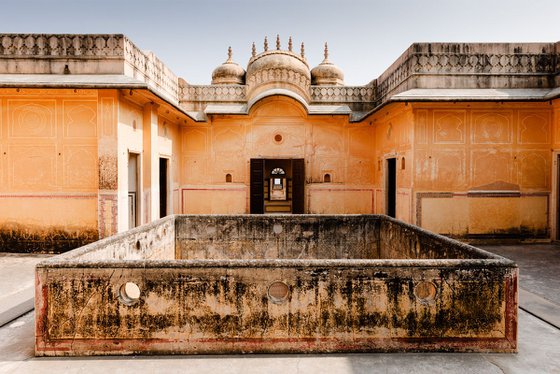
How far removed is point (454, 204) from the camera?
30.4ft

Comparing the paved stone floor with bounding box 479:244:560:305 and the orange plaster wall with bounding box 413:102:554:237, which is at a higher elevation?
the orange plaster wall with bounding box 413:102:554:237

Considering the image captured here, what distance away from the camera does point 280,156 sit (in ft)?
40.8

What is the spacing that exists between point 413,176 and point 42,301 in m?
8.01

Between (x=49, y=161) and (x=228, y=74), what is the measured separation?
27.5 feet

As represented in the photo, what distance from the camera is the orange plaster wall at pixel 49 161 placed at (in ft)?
25.6

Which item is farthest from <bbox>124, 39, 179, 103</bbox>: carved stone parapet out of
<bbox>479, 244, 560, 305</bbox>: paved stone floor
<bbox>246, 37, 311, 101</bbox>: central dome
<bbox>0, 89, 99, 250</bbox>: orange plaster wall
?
<bbox>479, 244, 560, 305</bbox>: paved stone floor

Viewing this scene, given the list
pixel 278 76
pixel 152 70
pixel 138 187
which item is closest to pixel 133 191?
pixel 138 187

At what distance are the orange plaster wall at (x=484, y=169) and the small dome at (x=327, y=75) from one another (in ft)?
20.9

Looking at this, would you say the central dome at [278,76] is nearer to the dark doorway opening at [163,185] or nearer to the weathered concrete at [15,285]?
the dark doorway opening at [163,185]

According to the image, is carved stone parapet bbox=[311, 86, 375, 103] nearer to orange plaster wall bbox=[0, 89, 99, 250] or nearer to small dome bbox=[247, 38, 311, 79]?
small dome bbox=[247, 38, 311, 79]

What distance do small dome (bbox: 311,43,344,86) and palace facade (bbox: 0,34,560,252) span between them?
229 cm

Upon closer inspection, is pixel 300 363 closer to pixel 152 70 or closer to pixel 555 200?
pixel 152 70

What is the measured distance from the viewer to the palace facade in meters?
7.84

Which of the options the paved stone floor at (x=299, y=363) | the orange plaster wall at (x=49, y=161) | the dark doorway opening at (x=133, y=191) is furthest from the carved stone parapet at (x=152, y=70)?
the paved stone floor at (x=299, y=363)
